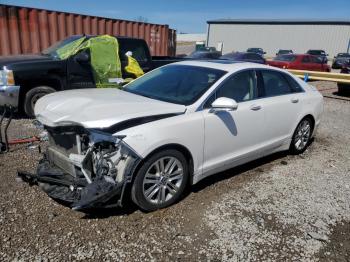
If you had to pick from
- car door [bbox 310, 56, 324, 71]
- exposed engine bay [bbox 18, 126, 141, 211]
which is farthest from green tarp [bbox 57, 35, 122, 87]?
car door [bbox 310, 56, 324, 71]

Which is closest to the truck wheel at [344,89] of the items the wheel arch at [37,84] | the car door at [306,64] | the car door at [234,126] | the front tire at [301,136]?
the car door at [306,64]

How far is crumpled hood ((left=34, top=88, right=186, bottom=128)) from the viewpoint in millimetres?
3180

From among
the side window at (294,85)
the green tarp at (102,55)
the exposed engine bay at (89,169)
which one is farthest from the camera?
the green tarp at (102,55)

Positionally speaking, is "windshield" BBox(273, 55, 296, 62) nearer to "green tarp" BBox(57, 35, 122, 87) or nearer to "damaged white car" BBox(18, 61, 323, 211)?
"green tarp" BBox(57, 35, 122, 87)

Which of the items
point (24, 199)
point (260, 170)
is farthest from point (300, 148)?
point (24, 199)

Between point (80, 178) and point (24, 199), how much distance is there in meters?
0.83

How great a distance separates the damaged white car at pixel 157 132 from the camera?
10.4ft

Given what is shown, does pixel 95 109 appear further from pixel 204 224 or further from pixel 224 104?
pixel 204 224

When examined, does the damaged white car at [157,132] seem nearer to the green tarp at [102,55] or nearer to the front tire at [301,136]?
the front tire at [301,136]

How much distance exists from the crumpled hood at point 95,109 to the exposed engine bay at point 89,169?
11 cm

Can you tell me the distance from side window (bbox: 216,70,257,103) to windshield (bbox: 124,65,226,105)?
145 mm

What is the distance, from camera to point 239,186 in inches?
170

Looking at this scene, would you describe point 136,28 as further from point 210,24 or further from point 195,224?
point 210,24

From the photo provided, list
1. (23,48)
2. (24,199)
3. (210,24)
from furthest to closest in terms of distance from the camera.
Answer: (210,24) → (23,48) → (24,199)
